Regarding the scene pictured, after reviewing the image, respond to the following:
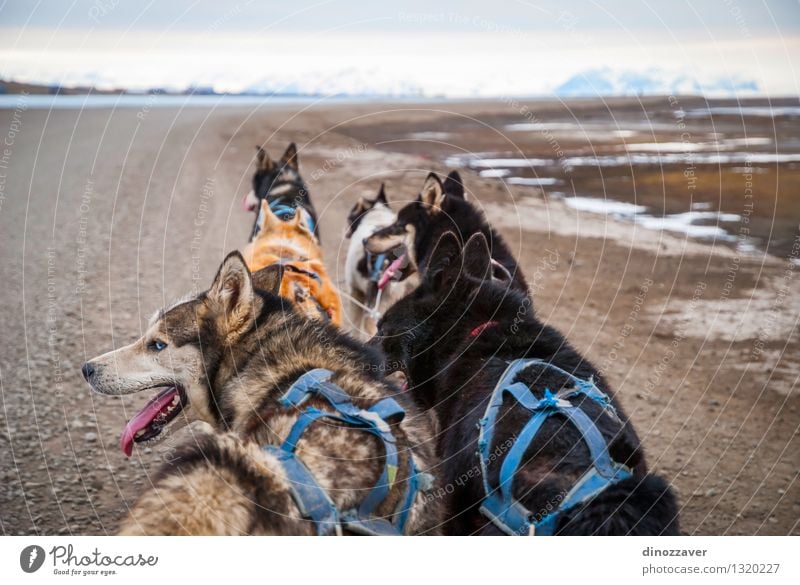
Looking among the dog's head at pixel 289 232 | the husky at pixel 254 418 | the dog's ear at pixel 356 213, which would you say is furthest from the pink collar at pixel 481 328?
the dog's ear at pixel 356 213

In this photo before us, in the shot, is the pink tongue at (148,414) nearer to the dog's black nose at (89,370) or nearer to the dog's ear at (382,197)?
the dog's black nose at (89,370)

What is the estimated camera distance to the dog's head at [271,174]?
4.89 m

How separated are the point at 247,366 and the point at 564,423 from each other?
1078 millimetres

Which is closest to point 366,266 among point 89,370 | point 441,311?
point 441,311

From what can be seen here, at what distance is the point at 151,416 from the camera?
2.85 m

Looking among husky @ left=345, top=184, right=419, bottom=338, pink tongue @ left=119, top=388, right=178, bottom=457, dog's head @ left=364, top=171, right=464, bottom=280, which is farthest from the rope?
pink tongue @ left=119, top=388, right=178, bottom=457

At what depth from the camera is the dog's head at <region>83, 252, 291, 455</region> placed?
8.89 feet

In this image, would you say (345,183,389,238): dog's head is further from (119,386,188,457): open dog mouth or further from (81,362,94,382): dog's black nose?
(81,362,94,382): dog's black nose

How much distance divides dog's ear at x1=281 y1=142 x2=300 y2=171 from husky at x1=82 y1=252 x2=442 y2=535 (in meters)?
1.93

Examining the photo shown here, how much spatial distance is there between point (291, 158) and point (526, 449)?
3.03 meters

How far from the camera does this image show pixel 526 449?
7.65ft

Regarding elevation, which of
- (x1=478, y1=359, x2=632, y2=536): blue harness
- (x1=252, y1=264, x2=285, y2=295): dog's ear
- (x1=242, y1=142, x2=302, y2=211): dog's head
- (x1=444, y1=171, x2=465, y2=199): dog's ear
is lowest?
(x1=478, y1=359, x2=632, y2=536): blue harness

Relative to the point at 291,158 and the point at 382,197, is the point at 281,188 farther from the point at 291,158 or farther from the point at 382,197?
the point at 382,197
